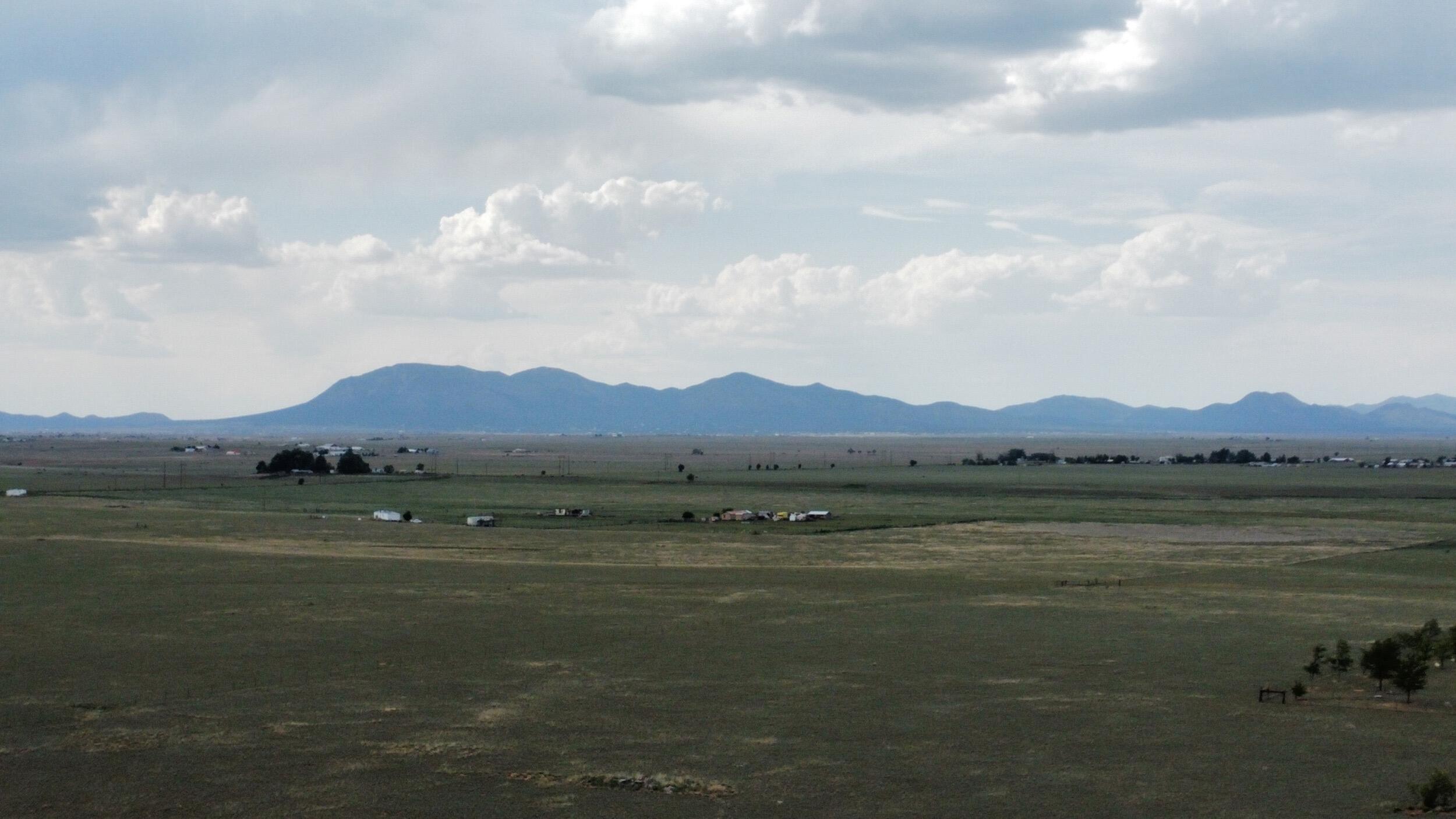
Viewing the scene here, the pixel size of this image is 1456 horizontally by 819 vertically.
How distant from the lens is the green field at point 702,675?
1827 centimetres

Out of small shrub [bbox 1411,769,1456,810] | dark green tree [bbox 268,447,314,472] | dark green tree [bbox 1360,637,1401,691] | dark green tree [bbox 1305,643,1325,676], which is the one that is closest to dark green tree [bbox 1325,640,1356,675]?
dark green tree [bbox 1305,643,1325,676]

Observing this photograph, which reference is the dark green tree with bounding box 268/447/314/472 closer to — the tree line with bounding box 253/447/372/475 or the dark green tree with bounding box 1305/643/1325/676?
the tree line with bounding box 253/447/372/475

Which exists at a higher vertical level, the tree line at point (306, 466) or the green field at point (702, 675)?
the tree line at point (306, 466)

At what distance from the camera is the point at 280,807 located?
17312 millimetres

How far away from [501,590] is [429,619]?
233 inches

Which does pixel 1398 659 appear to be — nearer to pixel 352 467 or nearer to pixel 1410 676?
pixel 1410 676

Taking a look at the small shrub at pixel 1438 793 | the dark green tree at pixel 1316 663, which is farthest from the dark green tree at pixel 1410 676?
the small shrub at pixel 1438 793

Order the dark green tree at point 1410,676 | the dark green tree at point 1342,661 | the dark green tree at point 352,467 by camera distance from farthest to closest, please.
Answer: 1. the dark green tree at point 352,467
2. the dark green tree at point 1342,661
3. the dark green tree at point 1410,676

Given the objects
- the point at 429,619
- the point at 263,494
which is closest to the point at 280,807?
the point at 429,619

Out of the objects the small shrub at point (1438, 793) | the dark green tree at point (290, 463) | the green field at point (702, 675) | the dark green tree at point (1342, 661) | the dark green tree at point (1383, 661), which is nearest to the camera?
the small shrub at point (1438, 793)

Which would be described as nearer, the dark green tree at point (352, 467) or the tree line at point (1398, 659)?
the tree line at point (1398, 659)

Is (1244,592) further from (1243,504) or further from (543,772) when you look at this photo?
(1243,504)

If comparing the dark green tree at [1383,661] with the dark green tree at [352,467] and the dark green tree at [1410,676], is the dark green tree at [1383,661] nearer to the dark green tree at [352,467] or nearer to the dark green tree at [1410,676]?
the dark green tree at [1410,676]

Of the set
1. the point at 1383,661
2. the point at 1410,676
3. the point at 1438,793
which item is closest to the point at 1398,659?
the point at 1383,661
